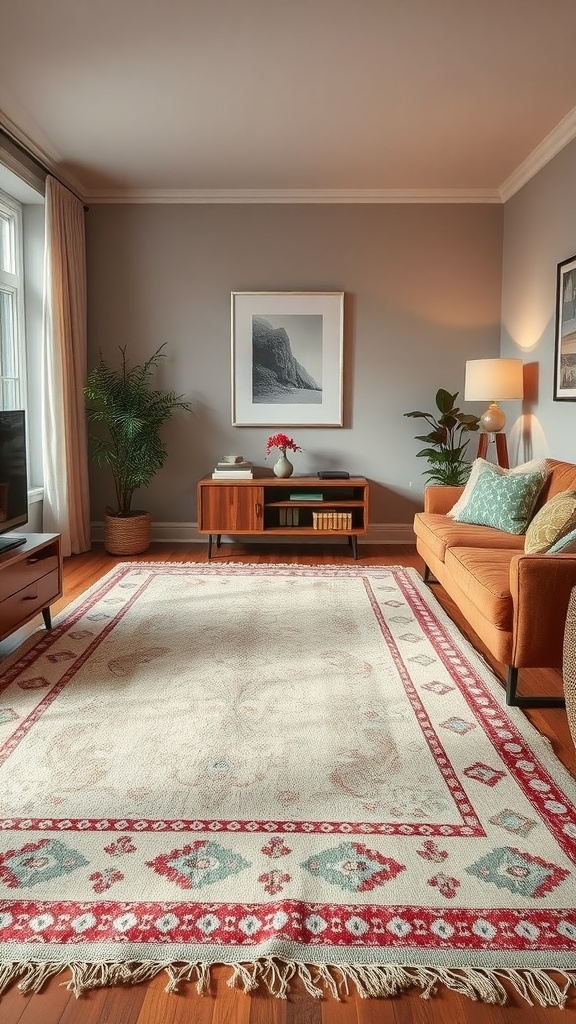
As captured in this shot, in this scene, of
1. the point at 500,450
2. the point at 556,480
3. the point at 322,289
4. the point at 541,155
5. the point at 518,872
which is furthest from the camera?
the point at 322,289

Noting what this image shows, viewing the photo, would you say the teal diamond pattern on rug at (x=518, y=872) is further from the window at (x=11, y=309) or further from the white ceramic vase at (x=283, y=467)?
the window at (x=11, y=309)

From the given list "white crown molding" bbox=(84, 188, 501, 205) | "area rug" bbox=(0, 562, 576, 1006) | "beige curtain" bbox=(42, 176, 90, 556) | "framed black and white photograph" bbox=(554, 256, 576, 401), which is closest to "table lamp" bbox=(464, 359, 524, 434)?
"framed black and white photograph" bbox=(554, 256, 576, 401)

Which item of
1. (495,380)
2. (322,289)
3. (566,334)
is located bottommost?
(495,380)

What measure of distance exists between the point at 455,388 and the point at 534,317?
0.99m

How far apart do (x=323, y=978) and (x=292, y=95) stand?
13.1 feet

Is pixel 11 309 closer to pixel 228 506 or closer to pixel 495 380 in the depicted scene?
pixel 228 506

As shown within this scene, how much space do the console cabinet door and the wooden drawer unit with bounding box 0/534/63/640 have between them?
5.91 ft

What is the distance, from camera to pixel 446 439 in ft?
18.8

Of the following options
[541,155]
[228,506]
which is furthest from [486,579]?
[541,155]

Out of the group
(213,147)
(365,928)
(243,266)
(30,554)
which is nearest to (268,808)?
(365,928)

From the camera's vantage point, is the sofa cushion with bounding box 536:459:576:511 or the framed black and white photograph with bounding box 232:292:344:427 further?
the framed black and white photograph with bounding box 232:292:344:427

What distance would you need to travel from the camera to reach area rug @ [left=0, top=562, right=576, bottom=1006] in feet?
5.03

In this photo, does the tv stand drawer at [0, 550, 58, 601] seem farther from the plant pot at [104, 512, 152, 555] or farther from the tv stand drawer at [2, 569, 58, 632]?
the plant pot at [104, 512, 152, 555]

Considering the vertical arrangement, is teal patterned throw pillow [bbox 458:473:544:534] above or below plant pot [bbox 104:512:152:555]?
above
